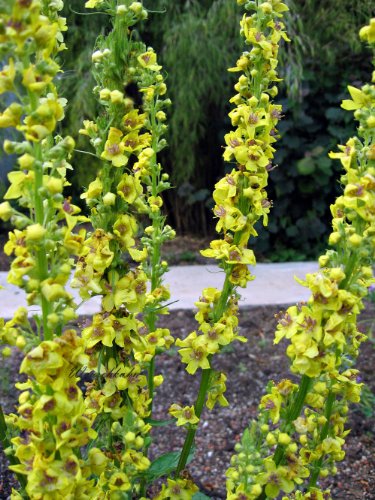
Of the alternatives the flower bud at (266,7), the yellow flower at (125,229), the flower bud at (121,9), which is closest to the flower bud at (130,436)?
the yellow flower at (125,229)

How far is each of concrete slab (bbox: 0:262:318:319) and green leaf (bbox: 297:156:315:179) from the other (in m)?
0.82

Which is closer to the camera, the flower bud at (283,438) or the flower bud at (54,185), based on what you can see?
the flower bud at (54,185)

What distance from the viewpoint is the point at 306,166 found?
5250 mm

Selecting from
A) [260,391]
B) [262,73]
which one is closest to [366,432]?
[260,391]

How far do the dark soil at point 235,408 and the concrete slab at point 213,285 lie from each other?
0.30 m

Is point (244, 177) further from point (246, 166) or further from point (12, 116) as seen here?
point (12, 116)

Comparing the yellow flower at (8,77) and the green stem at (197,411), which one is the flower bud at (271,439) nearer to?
the green stem at (197,411)

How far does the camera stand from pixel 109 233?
4.23 ft

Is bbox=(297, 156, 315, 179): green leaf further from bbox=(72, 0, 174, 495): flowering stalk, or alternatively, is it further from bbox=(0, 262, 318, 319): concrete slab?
bbox=(72, 0, 174, 495): flowering stalk

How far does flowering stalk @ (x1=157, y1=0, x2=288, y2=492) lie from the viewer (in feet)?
4.72

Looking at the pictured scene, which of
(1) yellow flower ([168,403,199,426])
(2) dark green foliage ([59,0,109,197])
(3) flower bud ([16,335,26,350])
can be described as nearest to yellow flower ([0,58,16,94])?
(3) flower bud ([16,335,26,350])

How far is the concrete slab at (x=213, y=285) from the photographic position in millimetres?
4148

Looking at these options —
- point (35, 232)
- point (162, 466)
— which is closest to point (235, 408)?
point (162, 466)

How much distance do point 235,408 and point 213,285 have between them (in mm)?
1611
